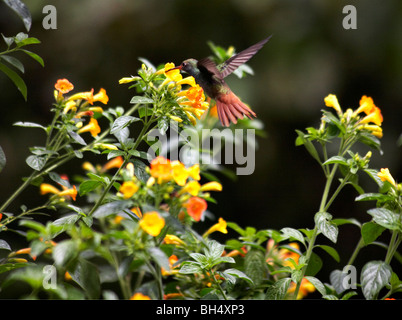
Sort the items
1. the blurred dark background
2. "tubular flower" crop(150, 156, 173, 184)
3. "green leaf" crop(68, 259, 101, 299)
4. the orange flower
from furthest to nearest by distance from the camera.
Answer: the blurred dark background < the orange flower < "green leaf" crop(68, 259, 101, 299) < "tubular flower" crop(150, 156, 173, 184)

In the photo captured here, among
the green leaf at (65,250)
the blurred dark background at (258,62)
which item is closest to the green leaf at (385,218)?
the green leaf at (65,250)

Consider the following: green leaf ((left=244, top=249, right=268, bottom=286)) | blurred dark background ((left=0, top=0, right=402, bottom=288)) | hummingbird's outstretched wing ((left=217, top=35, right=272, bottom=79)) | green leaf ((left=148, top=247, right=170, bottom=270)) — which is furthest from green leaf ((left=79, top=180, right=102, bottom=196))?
blurred dark background ((left=0, top=0, right=402, bottom=288))

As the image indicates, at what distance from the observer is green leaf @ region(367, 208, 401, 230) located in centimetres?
108

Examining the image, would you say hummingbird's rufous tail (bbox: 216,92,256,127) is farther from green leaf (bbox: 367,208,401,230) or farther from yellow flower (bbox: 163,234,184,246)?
green leaf (bbox: 367,208,401,230)

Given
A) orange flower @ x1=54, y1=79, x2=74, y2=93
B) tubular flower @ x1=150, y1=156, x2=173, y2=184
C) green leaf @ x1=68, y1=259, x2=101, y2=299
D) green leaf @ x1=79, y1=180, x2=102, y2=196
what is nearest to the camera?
tubular flower @ x1=150, y1=156, x2=173, y2=184

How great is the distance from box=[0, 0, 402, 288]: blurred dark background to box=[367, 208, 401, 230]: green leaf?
5.75ft

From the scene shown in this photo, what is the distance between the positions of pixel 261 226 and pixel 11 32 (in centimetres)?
204

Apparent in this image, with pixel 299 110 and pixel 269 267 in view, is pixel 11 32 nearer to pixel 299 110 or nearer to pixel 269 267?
pixel 299 110

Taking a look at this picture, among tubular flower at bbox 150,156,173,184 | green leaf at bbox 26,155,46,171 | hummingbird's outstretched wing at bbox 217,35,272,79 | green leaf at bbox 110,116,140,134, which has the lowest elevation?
tubular flower at bbox 150,156,173,184

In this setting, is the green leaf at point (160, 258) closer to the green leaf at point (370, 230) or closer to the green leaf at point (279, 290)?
the green leaf at point (279, 290)

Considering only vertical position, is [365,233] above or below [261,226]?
above

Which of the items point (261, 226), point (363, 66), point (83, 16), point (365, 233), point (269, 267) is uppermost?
point (83, 16)
